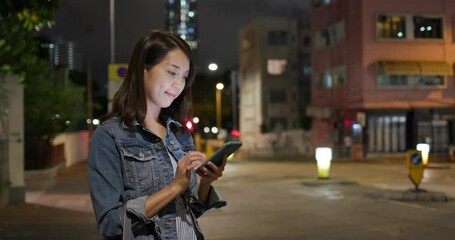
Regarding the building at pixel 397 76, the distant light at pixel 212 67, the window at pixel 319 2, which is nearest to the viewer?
the building at pixel 397 76

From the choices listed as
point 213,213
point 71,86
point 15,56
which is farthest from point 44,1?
point 71,86

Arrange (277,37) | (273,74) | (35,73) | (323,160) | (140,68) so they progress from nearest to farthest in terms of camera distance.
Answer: (140,68), (323,160), (35,73), (273,74), (277,37)

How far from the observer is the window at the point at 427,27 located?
4038 centimetres

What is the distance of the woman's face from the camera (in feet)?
8.66

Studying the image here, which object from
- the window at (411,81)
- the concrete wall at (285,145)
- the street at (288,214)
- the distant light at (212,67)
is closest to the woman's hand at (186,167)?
the street at (288,214)

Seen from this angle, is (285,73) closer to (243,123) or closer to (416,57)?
(243,123)

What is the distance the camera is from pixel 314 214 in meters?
12.4

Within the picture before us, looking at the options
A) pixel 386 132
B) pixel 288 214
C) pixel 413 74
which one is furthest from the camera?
pixel 386 132

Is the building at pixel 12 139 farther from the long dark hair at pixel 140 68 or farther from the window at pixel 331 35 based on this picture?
the window at pixel 331 35

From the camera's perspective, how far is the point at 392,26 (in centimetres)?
4009

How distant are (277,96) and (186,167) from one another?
59924 millimetres

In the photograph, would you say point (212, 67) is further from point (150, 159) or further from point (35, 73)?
point (150, 159)

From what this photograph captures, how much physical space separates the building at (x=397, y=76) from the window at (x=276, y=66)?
1917cm

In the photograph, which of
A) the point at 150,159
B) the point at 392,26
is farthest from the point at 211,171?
the point at 392,26
